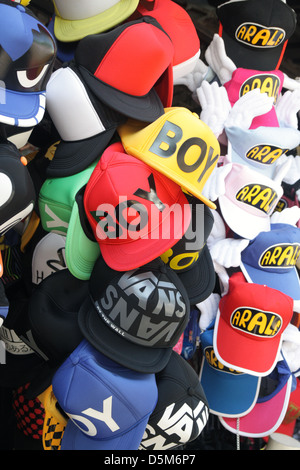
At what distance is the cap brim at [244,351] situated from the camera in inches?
52.3

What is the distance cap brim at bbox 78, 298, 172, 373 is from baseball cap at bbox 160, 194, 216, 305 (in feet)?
0.58

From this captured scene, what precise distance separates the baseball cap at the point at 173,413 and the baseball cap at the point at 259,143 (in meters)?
0.62

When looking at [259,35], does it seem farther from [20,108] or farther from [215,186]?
[20,108]

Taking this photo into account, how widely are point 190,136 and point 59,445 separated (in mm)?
664

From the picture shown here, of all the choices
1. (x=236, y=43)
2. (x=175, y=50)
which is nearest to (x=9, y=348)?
(x=175, y=50)

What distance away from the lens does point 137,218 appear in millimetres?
871

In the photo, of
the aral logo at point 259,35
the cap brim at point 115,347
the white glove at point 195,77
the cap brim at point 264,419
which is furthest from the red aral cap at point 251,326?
the aral logo at point 259,35

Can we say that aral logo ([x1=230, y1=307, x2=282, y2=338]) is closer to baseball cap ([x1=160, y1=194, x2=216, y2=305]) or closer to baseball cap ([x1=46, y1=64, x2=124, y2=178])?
baseball cap ([x1=160, y1=194, x2=216, y2=305])

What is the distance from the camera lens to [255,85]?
4.57 feet

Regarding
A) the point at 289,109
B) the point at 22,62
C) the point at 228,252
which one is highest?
the point at 22,62

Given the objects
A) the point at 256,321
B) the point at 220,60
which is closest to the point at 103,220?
the point at 256,321

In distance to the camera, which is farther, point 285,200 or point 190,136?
point 285,200

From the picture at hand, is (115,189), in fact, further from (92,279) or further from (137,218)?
(92,279)

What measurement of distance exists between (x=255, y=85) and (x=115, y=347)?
85 centimetres
